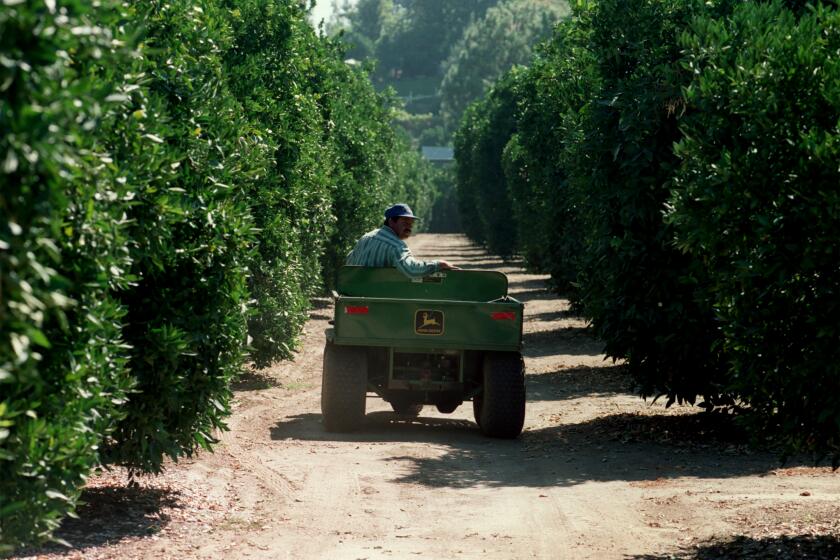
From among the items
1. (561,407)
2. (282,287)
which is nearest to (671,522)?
(561,407)

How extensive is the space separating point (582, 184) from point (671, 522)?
5252 millimetres

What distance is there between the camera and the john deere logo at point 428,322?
12203mm

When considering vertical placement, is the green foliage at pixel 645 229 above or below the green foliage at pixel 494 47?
below

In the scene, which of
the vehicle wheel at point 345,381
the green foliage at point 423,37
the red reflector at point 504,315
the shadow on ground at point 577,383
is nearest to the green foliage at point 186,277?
the vehicle wheel at point 345,381

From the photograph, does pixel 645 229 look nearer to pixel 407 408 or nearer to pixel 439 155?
pixel 407 408

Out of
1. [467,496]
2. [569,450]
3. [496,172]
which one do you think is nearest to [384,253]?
[569,450]

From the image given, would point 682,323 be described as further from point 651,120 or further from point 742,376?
point 742,376

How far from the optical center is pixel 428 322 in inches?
481

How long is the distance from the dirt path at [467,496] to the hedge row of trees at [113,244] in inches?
27.1

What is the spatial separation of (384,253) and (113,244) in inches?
275

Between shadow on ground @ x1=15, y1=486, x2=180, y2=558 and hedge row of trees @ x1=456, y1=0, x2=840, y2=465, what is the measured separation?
4001 millimetres

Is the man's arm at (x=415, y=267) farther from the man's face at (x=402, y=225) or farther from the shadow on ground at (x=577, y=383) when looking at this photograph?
the shadow on ground at (x=577, y=383)

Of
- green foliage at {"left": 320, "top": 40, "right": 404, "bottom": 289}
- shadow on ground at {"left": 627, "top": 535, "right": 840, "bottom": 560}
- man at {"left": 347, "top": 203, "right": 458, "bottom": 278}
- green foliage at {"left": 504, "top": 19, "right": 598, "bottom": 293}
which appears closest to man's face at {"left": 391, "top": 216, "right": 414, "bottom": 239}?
man at {"left": 347, "top": 203, "right": 458, "bottom": 278}

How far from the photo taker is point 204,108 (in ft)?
28.3
